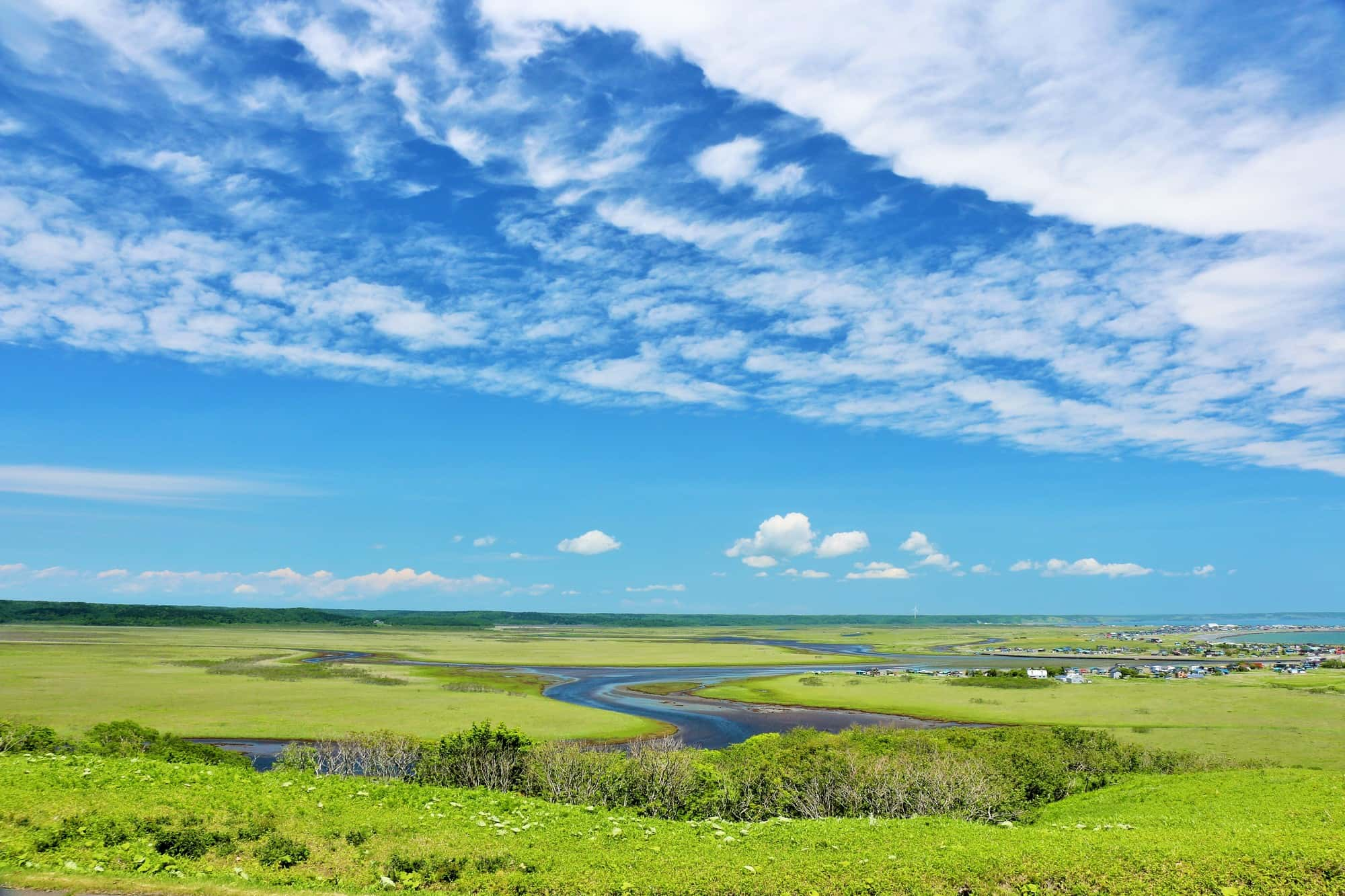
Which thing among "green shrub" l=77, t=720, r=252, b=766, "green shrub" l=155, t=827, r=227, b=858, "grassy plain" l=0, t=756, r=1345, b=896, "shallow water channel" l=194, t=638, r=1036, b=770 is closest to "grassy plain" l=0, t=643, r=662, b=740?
"shallow water channel" l=194, t=638, r=1036, b=770

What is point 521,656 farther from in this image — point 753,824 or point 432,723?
point 753,824

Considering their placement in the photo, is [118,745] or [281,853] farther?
[118,745]

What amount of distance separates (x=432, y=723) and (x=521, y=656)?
99683mm

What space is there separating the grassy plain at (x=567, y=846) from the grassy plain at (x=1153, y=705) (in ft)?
157

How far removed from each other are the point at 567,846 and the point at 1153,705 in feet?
309

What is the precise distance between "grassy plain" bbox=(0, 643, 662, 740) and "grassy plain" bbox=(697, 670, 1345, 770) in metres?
31.8

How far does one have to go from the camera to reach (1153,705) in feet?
300

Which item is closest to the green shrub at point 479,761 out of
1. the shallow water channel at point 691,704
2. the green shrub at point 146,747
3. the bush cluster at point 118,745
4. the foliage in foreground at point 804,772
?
the foliage in foreground at point 804,772

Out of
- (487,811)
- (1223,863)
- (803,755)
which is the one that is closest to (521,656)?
(803,755)

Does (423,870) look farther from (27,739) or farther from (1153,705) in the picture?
(1153,705)

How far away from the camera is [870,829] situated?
22.2m

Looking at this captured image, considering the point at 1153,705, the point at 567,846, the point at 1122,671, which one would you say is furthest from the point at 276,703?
the point at 1122,671

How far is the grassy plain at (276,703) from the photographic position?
7288 cm

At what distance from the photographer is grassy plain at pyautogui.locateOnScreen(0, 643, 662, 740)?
72875 millimetres
